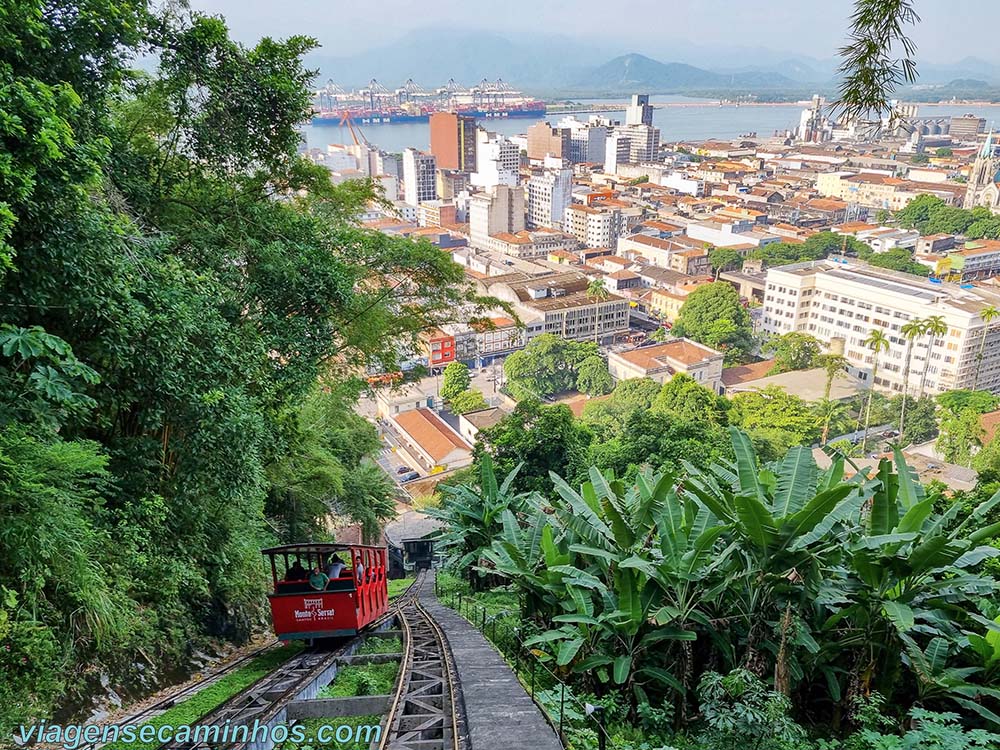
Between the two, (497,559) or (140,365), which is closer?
(140,365)

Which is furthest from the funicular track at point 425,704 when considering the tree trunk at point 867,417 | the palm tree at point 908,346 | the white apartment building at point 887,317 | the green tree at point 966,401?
the white apartment building at point 887,317

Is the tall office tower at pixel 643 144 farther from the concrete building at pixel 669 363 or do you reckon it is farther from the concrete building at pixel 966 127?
the concrete building at pixel 669 363

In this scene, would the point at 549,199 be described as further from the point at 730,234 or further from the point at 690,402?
the point at 690,402

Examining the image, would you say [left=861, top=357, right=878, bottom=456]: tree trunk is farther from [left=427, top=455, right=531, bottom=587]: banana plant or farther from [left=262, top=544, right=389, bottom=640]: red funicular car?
[left=262, top=544, right=389, bottom=640]: red funicular car

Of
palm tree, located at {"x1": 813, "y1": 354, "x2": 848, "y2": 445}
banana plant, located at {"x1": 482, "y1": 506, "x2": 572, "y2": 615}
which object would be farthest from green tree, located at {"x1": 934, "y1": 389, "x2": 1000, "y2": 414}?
banana plant, located at {"x1": 482, "y1": 506, "x2": 572, "y2": 615}

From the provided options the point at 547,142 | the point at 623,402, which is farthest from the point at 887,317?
the point at 547,142

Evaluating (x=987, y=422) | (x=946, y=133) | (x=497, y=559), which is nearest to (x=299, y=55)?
(x=497, y=559)

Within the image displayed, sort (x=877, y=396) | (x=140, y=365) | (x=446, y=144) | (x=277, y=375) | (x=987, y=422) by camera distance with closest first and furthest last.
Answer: (x=140, y=365), (x=277, y=375), (x=987, y=422), (x=877, y=396), (x=446, y=144)

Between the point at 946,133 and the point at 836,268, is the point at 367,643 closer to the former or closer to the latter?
the point at 836,268
